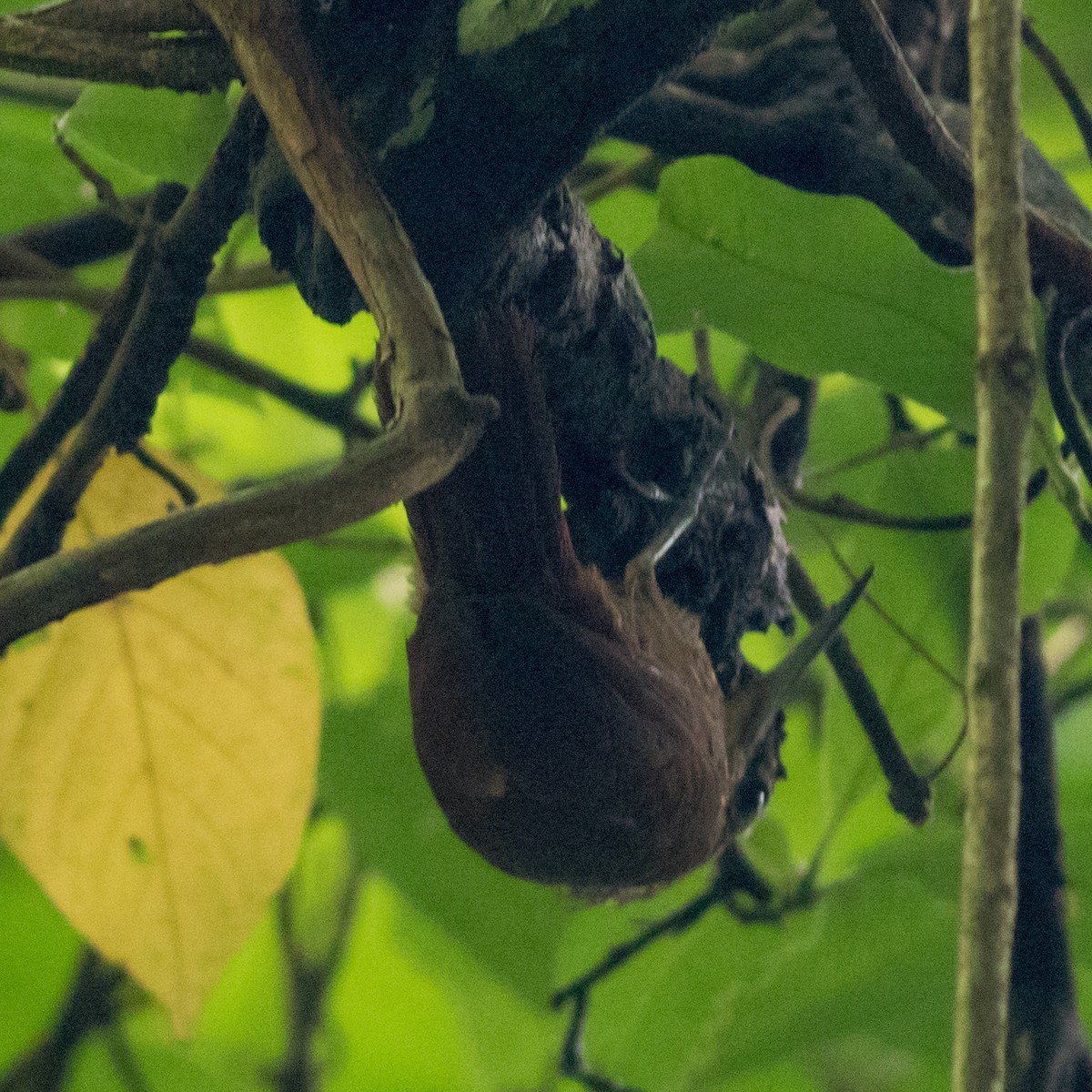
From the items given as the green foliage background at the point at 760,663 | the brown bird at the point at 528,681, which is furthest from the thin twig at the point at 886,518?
the brown bird at the point at 528,681

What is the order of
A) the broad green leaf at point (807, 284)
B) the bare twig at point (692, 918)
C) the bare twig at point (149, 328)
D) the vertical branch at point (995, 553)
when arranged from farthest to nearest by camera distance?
1. the bare twig at point (692, 918)
2. the broad green leaf at point (807, 284)
3. the bare twig at point (149, 328)
4. the vertical branch at point (995, 553)

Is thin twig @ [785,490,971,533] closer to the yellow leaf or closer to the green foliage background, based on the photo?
the green foliage background

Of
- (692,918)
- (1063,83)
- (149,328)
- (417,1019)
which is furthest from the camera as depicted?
(417,1019)

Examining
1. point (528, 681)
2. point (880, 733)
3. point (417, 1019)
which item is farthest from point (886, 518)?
point (417, 1019)

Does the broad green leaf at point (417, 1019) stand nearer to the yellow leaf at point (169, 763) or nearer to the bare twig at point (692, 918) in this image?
the bare twig at point (692, 918)

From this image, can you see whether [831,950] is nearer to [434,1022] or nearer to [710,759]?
[710,759]

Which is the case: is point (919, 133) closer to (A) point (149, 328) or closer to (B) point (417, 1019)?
(A) point (149, 328)
